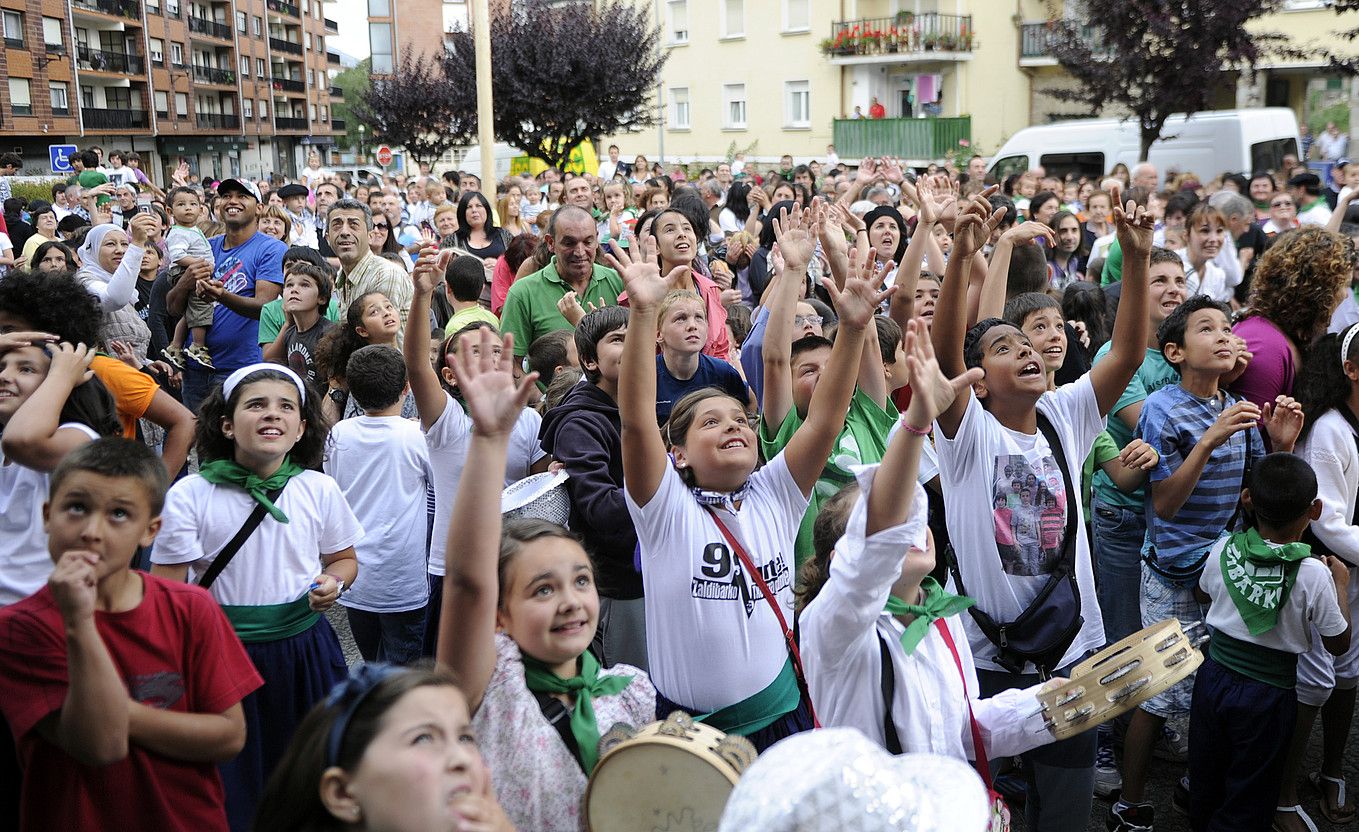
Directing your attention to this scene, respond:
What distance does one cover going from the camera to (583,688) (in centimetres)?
256

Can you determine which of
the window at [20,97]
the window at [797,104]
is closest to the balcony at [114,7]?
the window at [20,97]

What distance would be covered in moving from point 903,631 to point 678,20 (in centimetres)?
3825

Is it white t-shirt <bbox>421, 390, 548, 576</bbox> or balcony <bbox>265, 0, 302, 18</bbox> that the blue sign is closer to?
white t-shirt <bbox>421, 390, 548, 576</bbox>

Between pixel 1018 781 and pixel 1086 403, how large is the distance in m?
1.52

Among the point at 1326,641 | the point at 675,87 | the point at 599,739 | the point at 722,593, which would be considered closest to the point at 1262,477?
the point at 1326,641

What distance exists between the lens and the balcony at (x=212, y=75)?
207 feet

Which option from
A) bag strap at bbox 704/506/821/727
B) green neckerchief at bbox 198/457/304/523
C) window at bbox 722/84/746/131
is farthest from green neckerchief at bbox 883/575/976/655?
window at bbox 722/84/746/131

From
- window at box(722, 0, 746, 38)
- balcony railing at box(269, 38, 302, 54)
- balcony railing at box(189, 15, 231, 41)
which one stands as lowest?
window at box(722, 0, 746, 38)

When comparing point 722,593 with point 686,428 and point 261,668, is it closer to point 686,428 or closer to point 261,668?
point 686,428

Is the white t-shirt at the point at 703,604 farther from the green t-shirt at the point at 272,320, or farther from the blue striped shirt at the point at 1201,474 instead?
the green t-shirt at the point at 272,320

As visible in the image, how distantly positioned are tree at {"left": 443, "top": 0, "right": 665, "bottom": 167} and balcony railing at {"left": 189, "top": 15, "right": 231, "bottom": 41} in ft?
149

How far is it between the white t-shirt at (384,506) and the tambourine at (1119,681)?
259 cm

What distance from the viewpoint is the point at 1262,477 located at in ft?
12.8

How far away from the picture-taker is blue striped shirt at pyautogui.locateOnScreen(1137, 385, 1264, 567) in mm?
4309
